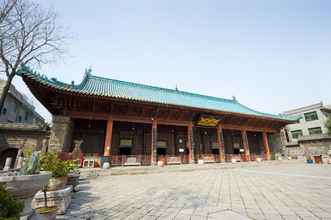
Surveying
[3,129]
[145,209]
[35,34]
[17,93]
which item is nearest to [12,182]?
[145,209]

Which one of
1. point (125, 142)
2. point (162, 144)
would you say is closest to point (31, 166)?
point (125, 142)

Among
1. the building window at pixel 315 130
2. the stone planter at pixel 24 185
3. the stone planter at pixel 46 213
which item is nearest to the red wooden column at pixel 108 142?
the stone planter at pixel 24 185

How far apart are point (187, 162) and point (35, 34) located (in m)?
14.1

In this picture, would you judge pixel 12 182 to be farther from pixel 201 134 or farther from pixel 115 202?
pixel 201 134

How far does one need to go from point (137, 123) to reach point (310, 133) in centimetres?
2951

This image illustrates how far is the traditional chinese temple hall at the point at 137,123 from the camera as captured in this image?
31.6ft

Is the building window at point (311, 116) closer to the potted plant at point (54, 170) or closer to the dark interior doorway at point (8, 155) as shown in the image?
the potted plant at point (54, 170)

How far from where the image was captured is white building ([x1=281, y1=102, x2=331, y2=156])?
2098 cm

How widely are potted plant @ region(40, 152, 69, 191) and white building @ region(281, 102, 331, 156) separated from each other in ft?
71.9

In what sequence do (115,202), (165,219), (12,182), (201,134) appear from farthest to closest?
(201,134), (115,202), (165,219), (12,182)

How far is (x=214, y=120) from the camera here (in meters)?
13.8

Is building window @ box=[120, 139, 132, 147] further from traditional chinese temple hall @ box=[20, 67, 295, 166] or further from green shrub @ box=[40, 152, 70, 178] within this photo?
green shrub @ box=[40, 152, 70, 178]

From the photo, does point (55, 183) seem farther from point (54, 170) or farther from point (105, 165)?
point (105, 165)

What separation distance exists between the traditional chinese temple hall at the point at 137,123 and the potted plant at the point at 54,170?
5.66 meters
